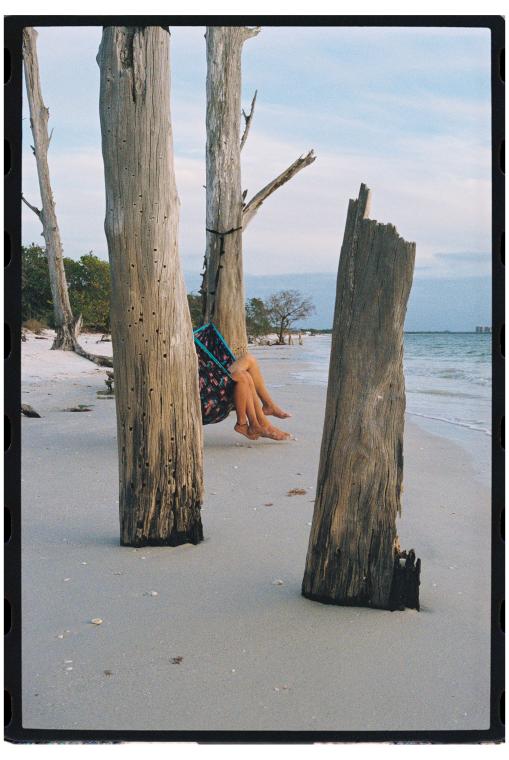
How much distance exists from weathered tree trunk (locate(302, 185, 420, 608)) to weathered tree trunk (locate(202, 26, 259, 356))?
15.0 feet

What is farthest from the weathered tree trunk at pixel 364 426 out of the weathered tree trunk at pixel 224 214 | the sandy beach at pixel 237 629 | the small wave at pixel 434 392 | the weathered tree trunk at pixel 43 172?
the weathered tree trunk at pixel 224 214

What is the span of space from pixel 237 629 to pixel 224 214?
16.5 feet

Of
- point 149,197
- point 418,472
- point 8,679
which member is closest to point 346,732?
point 8,679

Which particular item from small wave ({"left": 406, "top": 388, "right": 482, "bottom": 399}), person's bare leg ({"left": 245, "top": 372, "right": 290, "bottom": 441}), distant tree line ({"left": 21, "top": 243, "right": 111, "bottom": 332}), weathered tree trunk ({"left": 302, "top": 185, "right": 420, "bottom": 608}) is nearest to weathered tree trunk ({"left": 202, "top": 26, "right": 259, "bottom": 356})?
person's bare leg ({"left": 245, "top": 372, "right": 290, "bottom": 441})

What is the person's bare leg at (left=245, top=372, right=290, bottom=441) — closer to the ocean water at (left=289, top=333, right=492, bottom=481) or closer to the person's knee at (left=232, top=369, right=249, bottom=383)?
the person's knee at (left=232, top=369, right=249, bottom=383)

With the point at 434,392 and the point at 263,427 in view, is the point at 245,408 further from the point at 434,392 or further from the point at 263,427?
the point at 434,392

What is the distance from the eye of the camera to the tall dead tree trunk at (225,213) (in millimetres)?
7082

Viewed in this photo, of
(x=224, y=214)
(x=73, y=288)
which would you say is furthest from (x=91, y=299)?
(x=224, y=214)

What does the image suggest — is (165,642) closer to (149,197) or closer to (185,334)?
(185,334)

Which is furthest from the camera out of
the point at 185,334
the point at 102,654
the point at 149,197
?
the point at 185,334

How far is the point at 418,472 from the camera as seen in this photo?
17.2 feet

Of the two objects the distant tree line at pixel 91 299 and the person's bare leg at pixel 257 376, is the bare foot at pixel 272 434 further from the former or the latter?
the distant tree line at pixel 91 299

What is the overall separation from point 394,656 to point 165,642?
73 centimetres

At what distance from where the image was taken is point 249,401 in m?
6.09
